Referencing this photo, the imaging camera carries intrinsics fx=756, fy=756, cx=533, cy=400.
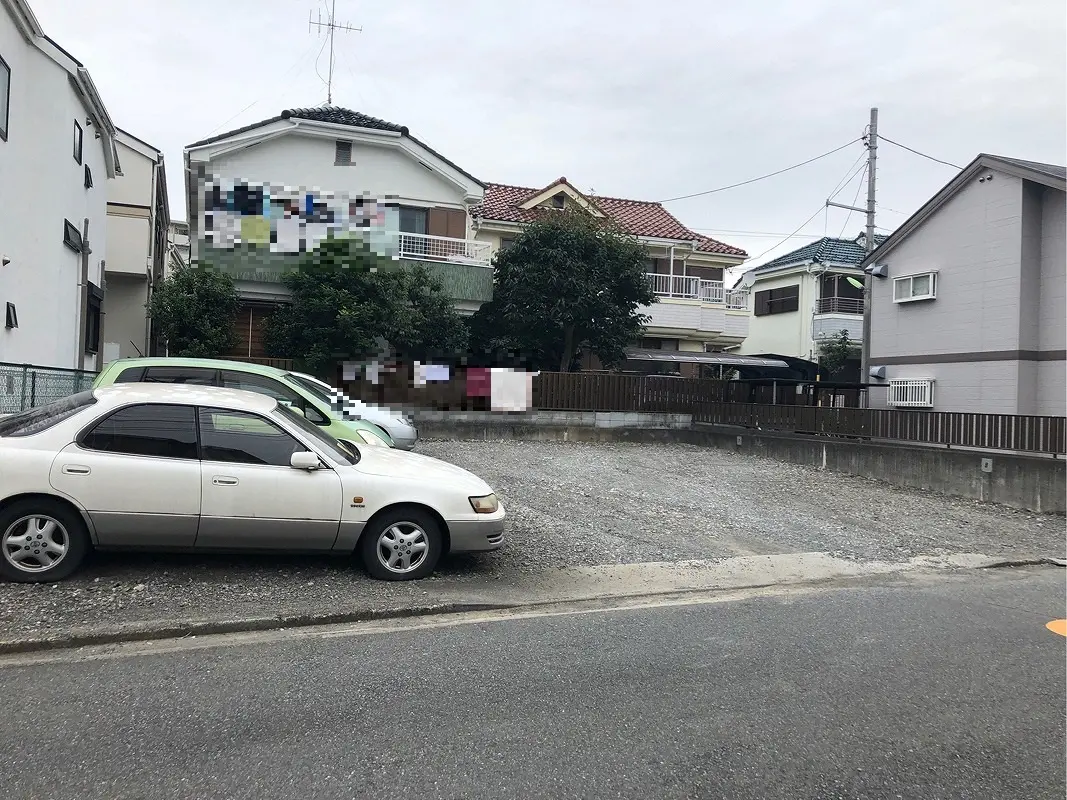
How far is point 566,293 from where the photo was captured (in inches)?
781

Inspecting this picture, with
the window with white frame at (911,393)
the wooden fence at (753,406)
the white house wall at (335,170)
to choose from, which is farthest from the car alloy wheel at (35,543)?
the window with white frame at (911,393)

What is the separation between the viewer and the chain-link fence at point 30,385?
932 cm

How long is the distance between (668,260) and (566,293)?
7375 millimetres

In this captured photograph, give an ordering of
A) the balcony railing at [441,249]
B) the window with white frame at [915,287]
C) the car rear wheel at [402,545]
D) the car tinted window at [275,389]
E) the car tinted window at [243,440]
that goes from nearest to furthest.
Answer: the car tinted window at [243,440]
the car rear wheel at [402,545]
the car tinted window at [275,389]
the window with white frame at [915,287]
the balcony railing at [441,249]

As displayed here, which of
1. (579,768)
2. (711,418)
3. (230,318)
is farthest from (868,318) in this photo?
(579,768)

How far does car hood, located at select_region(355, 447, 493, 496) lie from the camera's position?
6.04 m

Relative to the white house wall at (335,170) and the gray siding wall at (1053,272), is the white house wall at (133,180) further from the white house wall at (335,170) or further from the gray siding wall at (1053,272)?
the gray siding wall at (1053,272)

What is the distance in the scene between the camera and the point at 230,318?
1798 centimetres

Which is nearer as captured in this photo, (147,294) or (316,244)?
(316,244)

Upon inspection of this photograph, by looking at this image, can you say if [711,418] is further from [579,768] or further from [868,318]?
[579,768]

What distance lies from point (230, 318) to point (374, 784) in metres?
16.6

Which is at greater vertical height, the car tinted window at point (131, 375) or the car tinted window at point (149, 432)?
the car tinted window at point (131, 375)

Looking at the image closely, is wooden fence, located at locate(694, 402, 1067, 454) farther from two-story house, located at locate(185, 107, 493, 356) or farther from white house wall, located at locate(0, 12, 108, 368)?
white house wall, located at locate(0, 12, 108, 368)

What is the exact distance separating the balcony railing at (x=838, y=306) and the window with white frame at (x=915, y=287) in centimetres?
986
